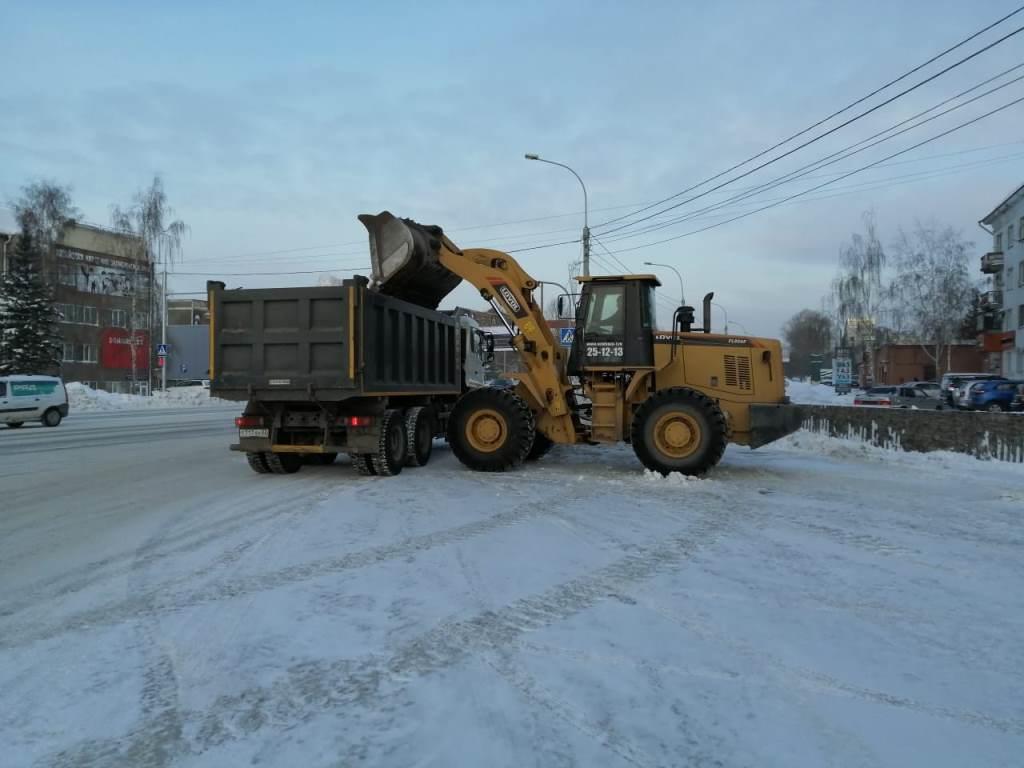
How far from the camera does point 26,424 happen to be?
83.9 feet

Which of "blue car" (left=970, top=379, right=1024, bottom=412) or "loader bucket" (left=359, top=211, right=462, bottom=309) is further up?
"loader bucket" (left=359, top=211, right=462, bottom=309)

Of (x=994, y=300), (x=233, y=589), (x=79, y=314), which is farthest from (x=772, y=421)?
(x=79, y=314)

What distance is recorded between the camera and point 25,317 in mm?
45312

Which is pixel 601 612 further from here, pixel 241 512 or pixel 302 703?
pixel 241 512

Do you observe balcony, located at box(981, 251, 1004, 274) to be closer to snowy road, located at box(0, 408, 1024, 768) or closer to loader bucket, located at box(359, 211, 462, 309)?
snowy road, located at box(0, 408, 1024, 768)

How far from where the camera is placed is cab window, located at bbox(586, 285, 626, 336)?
11.7 m

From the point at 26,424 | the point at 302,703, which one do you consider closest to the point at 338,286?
the point at 302,703

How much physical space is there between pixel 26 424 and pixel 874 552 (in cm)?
2714

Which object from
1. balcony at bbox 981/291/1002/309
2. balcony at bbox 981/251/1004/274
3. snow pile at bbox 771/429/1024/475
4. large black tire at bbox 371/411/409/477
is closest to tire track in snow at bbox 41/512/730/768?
large black tire at bbox 371/411/409/477

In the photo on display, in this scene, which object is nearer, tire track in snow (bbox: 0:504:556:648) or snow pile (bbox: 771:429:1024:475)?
tire track in snow (bbox: 0:504:556:648)

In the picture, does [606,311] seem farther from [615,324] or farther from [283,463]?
[283,463]

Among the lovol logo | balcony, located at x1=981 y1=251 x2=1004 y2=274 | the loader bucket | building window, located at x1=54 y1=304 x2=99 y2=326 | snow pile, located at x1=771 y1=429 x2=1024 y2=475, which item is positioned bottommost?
snow pile, located at x1=771 y1=429 x2=1024 y2=475

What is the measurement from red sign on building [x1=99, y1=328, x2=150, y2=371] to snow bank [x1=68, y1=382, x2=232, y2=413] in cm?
1531

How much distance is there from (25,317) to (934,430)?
48541 millimetres
